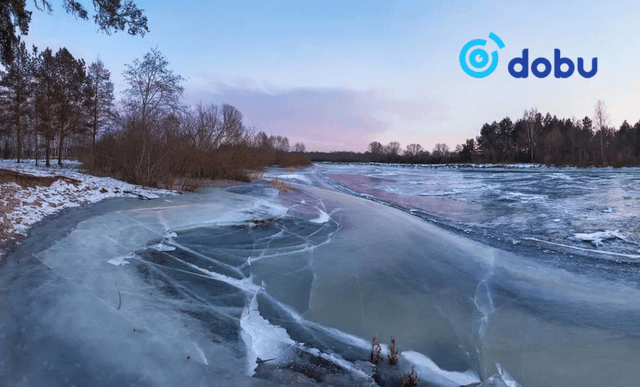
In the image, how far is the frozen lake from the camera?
360 cm

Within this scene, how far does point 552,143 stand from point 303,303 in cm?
6897

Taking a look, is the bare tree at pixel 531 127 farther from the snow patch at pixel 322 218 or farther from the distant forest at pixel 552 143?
the snow patch at pixel 322 218

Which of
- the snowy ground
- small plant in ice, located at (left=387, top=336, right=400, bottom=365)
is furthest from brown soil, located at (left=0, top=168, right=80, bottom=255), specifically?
small plant in ice, located at (left=387, top=336, right=400, bottom=365)

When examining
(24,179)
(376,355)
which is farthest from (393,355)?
(24,179)

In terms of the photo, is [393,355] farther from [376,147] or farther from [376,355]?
[376,147]

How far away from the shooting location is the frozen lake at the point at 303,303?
360 cm

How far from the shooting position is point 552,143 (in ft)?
202

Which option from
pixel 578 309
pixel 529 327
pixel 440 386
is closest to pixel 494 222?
pixel 578 309

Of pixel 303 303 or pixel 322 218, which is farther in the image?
pixel 322 218

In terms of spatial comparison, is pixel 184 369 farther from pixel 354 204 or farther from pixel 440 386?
pixel 354 204

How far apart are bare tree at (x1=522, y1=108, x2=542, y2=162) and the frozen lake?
64.5m

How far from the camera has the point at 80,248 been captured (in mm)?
6637

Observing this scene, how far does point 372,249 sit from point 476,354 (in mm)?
4590

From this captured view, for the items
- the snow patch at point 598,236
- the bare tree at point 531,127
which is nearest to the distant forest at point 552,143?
the bare tree at point 531,127
